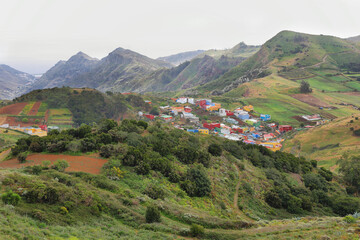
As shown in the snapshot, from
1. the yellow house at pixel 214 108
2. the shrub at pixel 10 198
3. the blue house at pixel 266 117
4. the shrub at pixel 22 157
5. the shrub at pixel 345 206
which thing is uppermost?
the yellow house at pixel 214 108

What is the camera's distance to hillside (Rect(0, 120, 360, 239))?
11.5 m

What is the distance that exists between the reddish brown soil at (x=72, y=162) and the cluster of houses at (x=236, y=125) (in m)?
46.2

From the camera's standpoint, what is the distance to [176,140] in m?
31.6

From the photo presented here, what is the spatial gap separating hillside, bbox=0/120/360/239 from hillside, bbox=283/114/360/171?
873 inches

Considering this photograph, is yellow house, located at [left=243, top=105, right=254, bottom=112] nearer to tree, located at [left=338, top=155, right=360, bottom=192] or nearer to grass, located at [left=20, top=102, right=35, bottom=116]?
tree, located at [left=338, top=155, right=360, bottom=192]

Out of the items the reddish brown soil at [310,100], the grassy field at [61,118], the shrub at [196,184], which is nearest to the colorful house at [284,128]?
the reddish brown soil at [310,100]

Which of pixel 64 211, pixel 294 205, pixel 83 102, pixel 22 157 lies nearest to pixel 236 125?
pixel 294 205

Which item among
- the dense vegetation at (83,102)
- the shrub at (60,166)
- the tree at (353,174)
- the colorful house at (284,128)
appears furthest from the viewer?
the dense vegetation at (83,102)

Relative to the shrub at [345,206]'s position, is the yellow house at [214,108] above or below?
above

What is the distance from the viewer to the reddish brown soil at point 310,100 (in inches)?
4004

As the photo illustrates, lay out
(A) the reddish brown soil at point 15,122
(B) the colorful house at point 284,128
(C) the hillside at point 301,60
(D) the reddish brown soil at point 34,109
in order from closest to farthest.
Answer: (A) the reddish brown soil at point 15,122, (D) the reddish brown soil at point 34,109, (B) the colorful house at point 284,128, (C) the hillside at point 301,60

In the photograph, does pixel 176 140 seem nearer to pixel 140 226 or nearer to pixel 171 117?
pixel 140 226

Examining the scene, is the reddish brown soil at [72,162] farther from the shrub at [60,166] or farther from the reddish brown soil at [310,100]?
the reddish brown soil at [310,100]

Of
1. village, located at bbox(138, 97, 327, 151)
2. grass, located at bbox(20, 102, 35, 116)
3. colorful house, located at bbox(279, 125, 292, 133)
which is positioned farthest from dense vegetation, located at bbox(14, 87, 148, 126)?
colorful house, located at bbox(279, 125, 292, 133)
